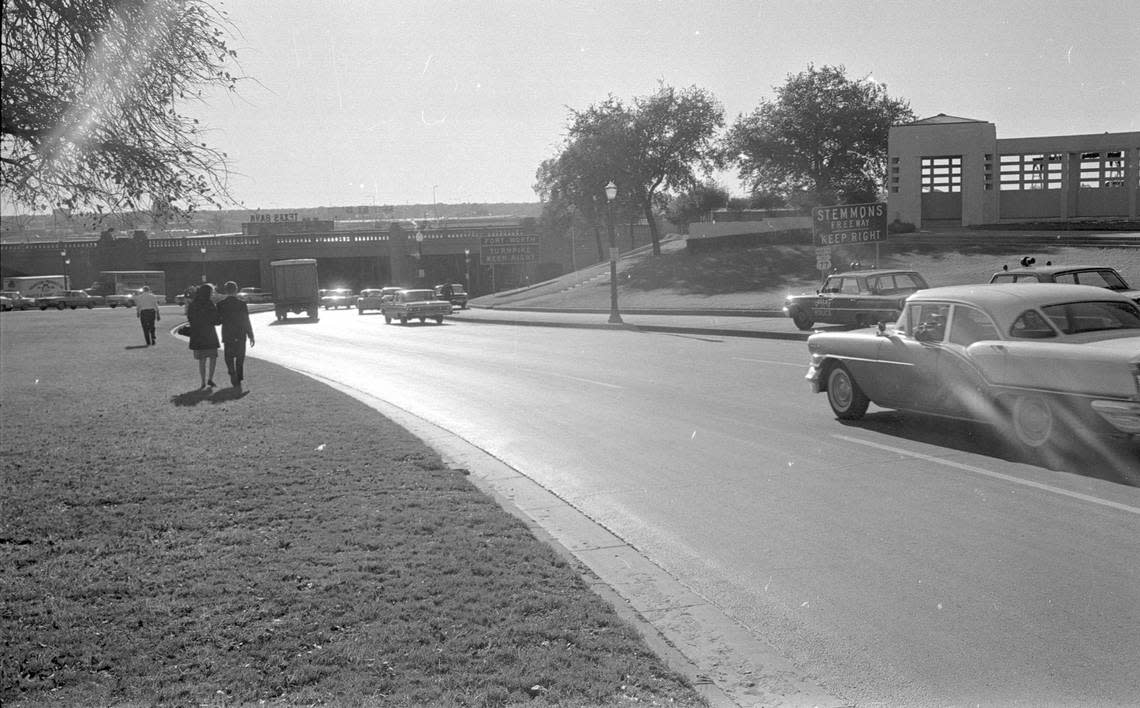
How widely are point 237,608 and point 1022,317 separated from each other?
7306 millimetres

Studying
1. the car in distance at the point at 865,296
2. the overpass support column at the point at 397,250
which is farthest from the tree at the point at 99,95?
the overpass support column at the point at 397,250

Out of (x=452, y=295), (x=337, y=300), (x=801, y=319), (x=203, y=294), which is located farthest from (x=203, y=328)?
(x=337, y=300)

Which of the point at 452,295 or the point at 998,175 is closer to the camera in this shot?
the point at 998,175

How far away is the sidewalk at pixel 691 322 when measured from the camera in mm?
27062

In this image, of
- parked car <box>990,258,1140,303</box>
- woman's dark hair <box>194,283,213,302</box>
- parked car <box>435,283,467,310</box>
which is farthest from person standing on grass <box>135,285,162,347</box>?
Result: parked car <box>435,283,467,310</box>

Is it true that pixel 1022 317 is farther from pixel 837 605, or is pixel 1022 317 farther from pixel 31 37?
pixel 31 37

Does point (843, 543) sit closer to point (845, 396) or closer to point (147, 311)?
point (845, 396)

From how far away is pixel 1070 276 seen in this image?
16125 mm

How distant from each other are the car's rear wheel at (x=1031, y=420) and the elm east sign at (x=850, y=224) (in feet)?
68.5

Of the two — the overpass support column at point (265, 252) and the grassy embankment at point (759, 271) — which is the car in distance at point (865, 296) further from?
the overpass support column at point (265, 252)

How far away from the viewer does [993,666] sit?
15.0ft

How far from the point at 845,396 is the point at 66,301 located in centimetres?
7575

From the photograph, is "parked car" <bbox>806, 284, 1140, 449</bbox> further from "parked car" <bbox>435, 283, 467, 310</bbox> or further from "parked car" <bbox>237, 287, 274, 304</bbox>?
"parked car" <bbox>237, 287, 274, 304</bbox>

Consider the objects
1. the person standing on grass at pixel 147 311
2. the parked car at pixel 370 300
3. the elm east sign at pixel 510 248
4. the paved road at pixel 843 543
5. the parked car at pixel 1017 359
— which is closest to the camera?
the paved road at pixel 843 543
